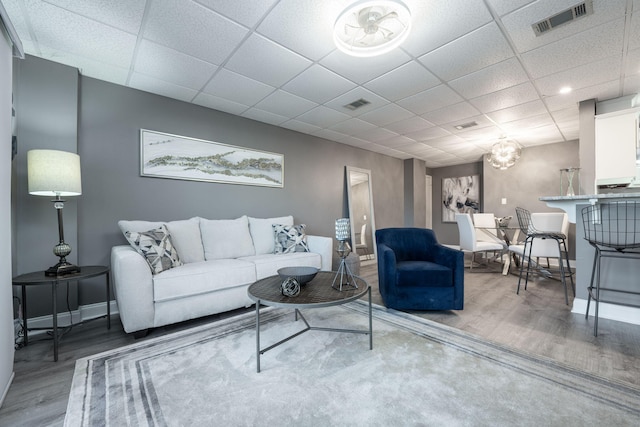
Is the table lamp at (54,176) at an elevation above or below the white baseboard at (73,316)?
above

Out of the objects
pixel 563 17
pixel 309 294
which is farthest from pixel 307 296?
pixel 563 17

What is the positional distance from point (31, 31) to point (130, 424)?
280 cm

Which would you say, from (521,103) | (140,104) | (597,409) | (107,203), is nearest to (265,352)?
(597,409)

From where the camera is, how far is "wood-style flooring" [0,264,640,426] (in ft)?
4.71

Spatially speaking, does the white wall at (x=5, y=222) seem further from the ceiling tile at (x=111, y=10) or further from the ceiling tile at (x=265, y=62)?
the ceiling tile at (x=265, y=62)

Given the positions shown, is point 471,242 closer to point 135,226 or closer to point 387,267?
point 387,267

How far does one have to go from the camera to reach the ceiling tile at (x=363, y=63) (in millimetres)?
2395

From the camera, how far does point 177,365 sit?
68.5 inches

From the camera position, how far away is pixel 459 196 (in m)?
7.07

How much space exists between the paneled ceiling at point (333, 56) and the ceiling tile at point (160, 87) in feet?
0.07

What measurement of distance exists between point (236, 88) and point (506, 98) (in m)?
3.21

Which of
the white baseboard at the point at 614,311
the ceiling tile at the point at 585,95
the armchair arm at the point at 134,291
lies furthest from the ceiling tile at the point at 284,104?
the white baseboard at the point at 614,311

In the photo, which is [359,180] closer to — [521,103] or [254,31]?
[521,103]

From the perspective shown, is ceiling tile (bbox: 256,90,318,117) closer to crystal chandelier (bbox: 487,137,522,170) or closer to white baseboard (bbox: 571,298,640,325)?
crystal chandelier (bbox: 487,137,522,170)
